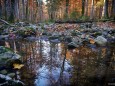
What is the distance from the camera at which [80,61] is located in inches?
286

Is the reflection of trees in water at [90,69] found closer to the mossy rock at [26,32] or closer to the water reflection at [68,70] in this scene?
the water reflection at [68,70]

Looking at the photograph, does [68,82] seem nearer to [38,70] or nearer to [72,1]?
[38,70]

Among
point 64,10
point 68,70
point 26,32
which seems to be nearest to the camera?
point 68,70

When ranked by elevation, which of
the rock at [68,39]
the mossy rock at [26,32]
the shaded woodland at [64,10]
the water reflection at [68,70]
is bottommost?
the water reflection at [68,70]

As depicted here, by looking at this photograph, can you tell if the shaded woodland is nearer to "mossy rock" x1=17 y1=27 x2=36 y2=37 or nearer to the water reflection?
"mossy rock" x1=17 y1=27 x2=36 y2=37

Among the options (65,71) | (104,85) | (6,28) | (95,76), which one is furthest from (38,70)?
(6,28)

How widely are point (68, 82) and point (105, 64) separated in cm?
209

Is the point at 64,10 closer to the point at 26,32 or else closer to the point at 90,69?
the point at 26,32

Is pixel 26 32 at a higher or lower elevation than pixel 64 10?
lower

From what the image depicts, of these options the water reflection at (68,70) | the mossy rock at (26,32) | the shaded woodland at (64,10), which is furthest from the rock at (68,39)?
the shaded woodland at (64,10)

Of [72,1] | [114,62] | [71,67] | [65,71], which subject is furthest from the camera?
[72,1]

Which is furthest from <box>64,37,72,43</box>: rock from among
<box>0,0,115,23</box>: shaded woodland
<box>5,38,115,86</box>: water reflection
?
<box>0,0,115,23</box>: shaded woodland

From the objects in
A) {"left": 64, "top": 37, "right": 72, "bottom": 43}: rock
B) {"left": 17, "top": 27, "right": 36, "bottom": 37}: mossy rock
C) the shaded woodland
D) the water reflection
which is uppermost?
the shaded woodland

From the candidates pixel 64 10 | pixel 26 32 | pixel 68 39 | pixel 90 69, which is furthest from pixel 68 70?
pixel 64 10
